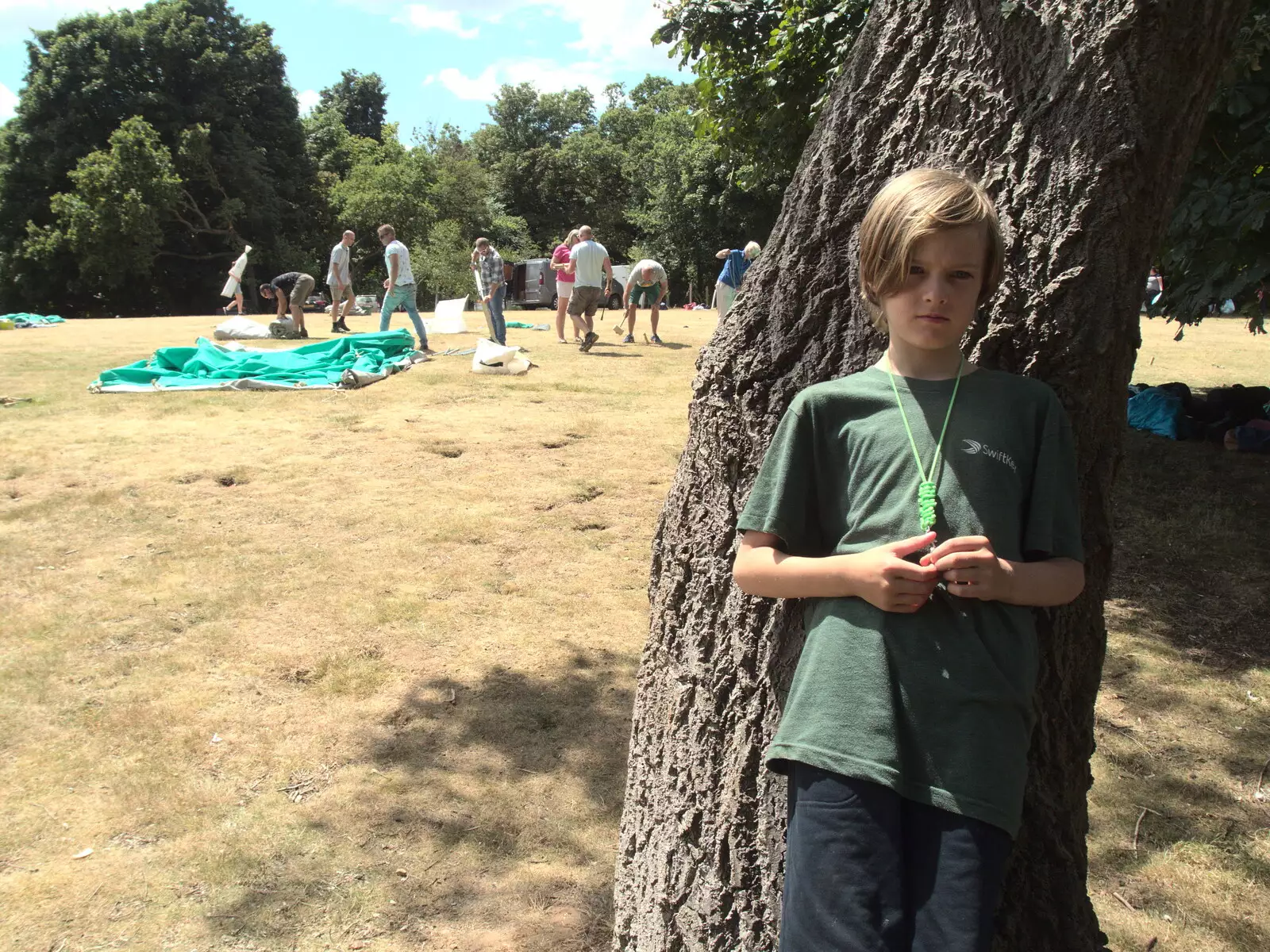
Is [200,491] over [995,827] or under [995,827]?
under

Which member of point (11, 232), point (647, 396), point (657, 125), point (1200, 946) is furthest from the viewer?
point (657, 125)

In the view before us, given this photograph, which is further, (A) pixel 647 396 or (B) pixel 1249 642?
(A) pixel 647 396

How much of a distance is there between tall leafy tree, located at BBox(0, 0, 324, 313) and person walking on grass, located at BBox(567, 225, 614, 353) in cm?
2447

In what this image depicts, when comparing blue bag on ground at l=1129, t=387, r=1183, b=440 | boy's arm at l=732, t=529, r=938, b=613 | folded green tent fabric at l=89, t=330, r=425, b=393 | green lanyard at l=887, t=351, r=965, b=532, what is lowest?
folded green tent fabric at l=89, t=330, r=425, b=393

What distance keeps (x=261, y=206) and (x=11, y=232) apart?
8176mm

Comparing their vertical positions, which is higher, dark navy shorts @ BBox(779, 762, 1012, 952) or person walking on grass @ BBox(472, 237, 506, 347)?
person walking on grass @ BBox(472, 237, 506, 347)

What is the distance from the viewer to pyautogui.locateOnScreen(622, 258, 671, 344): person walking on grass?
14.3 meters

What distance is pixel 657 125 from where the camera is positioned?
137ft

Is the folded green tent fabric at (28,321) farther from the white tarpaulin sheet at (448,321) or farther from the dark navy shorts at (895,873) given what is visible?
the dark navy shorts at (895,873)

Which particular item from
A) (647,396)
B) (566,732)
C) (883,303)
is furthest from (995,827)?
(647,396)

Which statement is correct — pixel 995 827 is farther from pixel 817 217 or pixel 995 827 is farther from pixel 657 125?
pixel 657 125

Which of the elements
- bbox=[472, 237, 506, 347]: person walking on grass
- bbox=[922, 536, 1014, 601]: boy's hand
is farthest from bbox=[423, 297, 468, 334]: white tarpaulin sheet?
bbox=[922, 536, 1014, 601]: boy's hand

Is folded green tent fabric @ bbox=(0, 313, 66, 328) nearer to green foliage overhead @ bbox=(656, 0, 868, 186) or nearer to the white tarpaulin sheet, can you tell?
the white tarpaulin sheet

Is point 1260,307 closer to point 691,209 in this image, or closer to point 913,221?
point 913,221
